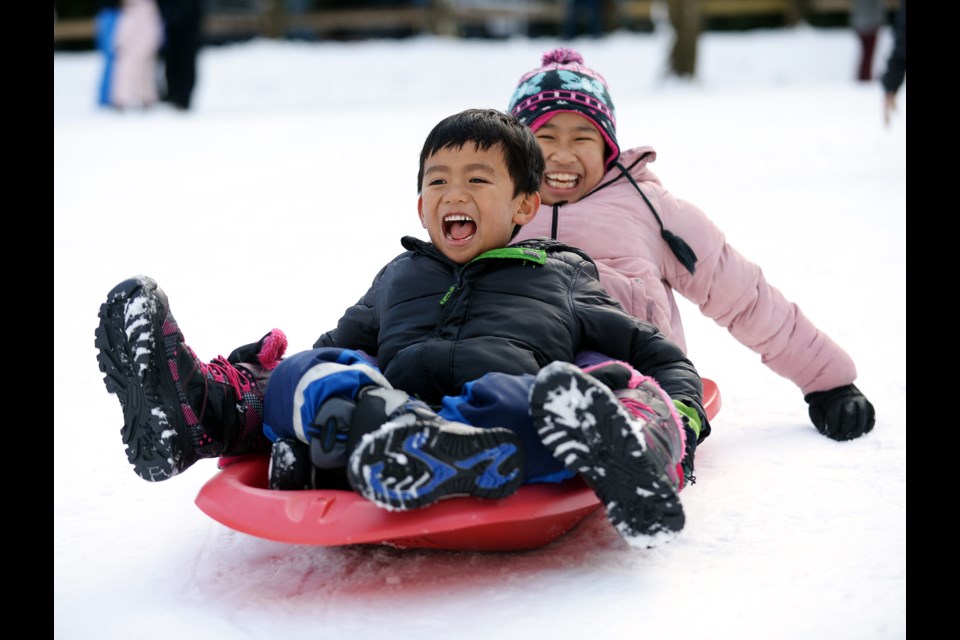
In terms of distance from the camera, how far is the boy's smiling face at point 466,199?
7.19 ft

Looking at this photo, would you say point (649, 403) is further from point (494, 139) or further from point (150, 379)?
point (150, 379)

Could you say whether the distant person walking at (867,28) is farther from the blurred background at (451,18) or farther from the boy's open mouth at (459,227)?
the boy's open mouth at (459,227)

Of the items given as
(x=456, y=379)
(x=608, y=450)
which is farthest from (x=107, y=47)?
(x=608, y=450)

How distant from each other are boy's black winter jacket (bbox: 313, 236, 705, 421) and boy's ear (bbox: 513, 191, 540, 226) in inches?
2.2

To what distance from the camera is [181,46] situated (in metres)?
10.1

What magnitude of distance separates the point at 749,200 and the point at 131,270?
3118mm

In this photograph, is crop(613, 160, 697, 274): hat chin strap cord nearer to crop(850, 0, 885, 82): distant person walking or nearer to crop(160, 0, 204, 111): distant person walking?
crop(160, 0, 204, 111): distant person walking

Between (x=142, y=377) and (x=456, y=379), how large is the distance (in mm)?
550

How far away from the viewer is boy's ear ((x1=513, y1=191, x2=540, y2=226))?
229 centimetres

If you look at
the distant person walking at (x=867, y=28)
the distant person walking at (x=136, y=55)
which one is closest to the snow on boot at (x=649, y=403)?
the distant person walking at (x=136, y=55)

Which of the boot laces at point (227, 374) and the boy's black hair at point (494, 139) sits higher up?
the boy's black hair at point (494, 139)

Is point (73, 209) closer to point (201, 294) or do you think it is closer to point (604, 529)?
point (201, 294)

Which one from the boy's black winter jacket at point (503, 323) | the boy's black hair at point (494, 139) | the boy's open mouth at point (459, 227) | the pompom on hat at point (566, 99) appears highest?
the pompom on hat at point (566, 99)
